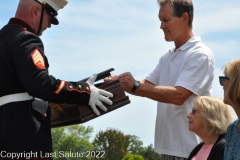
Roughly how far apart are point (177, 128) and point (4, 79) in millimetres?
1992

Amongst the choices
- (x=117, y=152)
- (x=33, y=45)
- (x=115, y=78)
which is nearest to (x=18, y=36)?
(x=33, y=45)

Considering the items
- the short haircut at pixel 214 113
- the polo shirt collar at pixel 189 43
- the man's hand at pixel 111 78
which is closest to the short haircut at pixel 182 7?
the polo shirt collar at pixel 189 43

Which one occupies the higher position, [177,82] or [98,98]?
[177,82]

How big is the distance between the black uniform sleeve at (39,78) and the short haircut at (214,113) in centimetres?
154

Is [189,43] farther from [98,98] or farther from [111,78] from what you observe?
[98,98]

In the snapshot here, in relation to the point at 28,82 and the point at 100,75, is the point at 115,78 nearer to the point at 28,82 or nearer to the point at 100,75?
the point at 100,75

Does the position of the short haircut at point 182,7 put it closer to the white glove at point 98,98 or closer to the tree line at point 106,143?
the white glove at point 98,98

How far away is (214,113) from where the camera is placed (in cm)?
731

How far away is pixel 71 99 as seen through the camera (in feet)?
20.4

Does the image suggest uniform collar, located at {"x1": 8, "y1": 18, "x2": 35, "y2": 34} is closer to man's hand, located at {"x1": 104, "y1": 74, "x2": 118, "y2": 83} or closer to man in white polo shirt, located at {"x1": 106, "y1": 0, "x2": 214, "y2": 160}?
man's hand, located at {"x1": 104, "y1": 74, "x2": 118, "y2": 83}

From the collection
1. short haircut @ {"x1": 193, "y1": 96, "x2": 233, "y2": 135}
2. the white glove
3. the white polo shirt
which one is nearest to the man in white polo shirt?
the white polo shirt

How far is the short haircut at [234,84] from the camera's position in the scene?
546 cm

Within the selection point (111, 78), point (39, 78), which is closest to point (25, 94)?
point (39, 78)

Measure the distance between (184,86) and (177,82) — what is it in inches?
3.6
